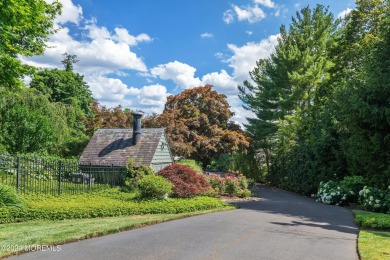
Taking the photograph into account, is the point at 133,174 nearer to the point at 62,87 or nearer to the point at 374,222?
the point at 374,222

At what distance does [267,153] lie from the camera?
1262 inches

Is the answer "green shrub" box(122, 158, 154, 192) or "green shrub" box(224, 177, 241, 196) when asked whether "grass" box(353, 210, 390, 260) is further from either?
"green shrub" box(122, 158, 154, 192)

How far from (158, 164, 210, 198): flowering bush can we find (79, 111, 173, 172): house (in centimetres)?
380

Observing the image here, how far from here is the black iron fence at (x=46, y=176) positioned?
12.3 meters

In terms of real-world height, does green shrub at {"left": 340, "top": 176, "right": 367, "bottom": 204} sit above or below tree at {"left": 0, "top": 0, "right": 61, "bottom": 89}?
below

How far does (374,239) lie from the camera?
290 inches

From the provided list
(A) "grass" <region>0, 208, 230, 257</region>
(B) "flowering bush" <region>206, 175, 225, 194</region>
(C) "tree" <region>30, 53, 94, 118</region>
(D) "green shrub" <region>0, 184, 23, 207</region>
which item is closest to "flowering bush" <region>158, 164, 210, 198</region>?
(B) "flowering bush" <region>206, 175, 225, 194</region>

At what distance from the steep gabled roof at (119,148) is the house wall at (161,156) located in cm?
46

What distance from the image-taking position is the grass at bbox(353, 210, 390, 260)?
6.06 m

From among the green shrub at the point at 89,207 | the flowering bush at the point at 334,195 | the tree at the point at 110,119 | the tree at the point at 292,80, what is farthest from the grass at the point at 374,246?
the tree at the point at 110,119

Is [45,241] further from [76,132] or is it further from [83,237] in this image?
[76,132]

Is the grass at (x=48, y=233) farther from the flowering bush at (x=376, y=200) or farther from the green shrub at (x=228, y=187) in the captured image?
the green shrub at (x=228, y=187)

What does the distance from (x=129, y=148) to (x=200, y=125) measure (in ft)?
33.7

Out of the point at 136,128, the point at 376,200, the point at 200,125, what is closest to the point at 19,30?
the point at 136,128
